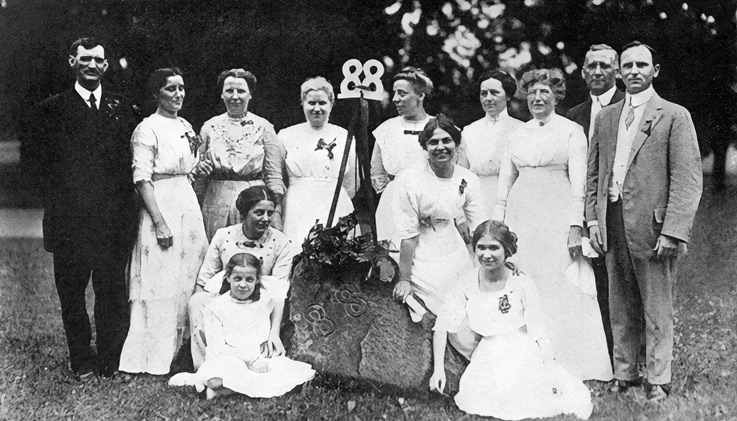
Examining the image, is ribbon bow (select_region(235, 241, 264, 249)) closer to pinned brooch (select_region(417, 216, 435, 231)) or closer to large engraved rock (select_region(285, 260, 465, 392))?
large engraved rock (select_region(285, 260, 465, 392))

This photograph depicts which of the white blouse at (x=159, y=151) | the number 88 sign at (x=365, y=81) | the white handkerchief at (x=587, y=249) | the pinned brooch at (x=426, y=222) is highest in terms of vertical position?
the number 88 sign at (x=365, y=81)

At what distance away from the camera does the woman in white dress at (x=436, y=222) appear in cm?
505

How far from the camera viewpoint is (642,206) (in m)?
4.83

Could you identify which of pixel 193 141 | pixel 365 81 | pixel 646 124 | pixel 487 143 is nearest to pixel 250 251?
pixel 193 141

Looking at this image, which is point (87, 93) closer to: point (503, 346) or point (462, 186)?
point (462, 186)

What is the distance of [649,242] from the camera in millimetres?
4836

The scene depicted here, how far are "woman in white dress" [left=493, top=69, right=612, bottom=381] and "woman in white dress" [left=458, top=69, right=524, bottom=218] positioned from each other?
0.22 ft

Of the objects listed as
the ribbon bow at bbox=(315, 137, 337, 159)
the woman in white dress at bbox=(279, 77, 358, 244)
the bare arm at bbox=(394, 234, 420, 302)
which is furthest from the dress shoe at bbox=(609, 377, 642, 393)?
the ribbon bow at bbox=(315, 137, 337, 159)

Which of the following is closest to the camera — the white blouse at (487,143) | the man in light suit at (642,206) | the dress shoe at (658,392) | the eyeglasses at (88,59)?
the man in light suit at (642,206)

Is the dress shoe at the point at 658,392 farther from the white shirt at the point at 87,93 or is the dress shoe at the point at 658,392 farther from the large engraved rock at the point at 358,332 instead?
the white shirt at the point at 87,93

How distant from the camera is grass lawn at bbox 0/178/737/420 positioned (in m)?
4.96

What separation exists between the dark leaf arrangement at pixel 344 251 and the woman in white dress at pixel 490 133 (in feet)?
2.45

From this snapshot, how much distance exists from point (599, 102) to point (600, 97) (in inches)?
1.3

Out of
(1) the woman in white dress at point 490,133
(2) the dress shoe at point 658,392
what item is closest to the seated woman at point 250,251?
(1) the woman in white dress at point 490,133
